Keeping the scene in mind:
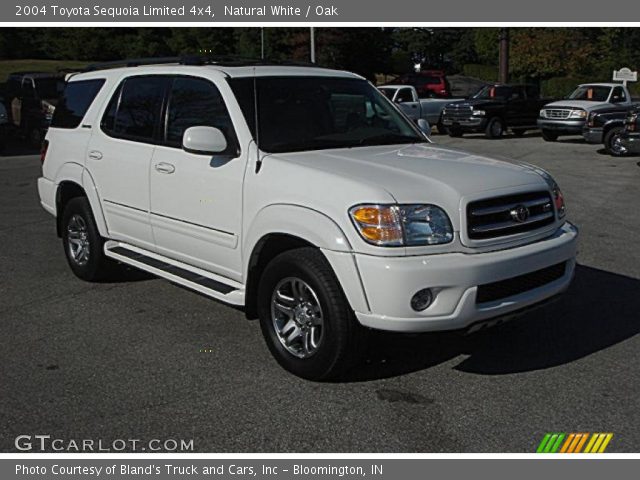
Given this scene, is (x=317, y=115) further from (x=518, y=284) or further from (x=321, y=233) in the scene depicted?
(x=518, y=284)

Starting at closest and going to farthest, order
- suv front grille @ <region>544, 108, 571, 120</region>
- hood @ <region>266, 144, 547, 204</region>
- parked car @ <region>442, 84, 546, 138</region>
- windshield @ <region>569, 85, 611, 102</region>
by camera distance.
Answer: hood @ <region>266, 144, 547, 204</region>, windshield @ <region>569, 85, 611, 102</region>, suv front grille @ <region>544, 108, 571, 120</region>, parked car @ <region>442, 84, 546, 138</region>

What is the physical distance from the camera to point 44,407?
4164mm

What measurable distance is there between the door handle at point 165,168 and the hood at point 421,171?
0.97 m

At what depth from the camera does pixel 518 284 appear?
439cm

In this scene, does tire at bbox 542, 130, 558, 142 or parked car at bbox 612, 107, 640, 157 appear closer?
parked car at bbox 612, 107, 640, 157

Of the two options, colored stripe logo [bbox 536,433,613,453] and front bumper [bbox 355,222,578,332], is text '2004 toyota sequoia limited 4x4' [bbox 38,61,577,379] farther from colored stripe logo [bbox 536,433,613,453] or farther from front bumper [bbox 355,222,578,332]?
colored stripe logo [bbox 536,433,613,453]

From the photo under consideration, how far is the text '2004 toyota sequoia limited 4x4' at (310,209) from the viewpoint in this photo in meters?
4.07

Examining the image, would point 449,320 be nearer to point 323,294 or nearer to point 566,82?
point 323,294

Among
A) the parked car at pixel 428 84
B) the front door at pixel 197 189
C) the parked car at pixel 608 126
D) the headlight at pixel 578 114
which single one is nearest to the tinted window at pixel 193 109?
the front door at pixel 197 189

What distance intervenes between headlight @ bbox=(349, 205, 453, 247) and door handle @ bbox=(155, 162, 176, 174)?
177 centimetres

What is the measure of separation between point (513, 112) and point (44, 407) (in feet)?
70.2

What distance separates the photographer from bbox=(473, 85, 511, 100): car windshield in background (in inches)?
932

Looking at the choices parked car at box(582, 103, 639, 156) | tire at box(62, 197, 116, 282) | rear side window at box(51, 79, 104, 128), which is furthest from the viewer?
parked car at box(582, 103, 639, 156)

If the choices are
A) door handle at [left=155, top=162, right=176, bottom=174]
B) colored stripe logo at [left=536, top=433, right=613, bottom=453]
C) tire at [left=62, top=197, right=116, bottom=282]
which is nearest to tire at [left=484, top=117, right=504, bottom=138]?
tire at [left=62, top=197, right=116, bottom=282]
